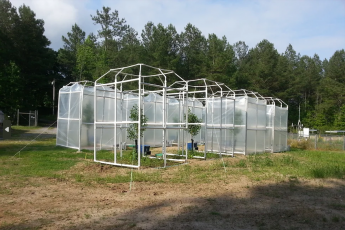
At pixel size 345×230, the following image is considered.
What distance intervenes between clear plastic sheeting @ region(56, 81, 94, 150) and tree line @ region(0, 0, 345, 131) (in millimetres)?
18633

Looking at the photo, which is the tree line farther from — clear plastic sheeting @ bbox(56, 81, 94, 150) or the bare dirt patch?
the bare dirt patch

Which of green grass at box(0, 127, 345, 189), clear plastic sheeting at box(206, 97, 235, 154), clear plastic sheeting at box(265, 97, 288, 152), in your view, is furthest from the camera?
clear plastic sheeting at box(265, 97, 288, 152)

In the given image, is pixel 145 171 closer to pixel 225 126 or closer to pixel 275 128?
pixel 225 126

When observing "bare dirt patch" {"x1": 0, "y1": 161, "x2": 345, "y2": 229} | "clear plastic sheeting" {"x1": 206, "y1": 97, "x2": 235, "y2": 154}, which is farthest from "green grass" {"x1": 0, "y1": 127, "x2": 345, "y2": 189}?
"clear plastic sheeting" {"x1": 206, "y1": 97, "x2": 235, "y2": 154}

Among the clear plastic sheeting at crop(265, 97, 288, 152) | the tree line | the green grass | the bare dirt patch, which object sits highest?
the tree line

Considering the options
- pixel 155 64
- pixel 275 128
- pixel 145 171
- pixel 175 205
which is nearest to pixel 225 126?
pixel 275 128

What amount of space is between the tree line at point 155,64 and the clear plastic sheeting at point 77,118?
18633 millimetres

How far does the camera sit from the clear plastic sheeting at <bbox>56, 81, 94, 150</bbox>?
1773 cm

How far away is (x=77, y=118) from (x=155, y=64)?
20005mm

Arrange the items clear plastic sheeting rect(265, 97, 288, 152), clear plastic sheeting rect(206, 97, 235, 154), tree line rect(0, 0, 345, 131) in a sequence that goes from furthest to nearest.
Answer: tree line rect(0, 0, 345, 131)
clear plastic sheeting rect(265, 97, 288, 152)
clear plastic sheeting rect(206, 97, 235, 154)

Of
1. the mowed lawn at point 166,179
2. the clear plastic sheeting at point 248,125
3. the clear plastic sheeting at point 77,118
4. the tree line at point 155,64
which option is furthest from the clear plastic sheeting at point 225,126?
the tree line at point 155,64

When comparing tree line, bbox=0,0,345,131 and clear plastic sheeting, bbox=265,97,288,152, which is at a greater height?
tree line, bbox=0,0,345,131

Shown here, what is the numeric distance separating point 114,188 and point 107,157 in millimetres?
6209

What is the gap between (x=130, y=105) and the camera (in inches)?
808
